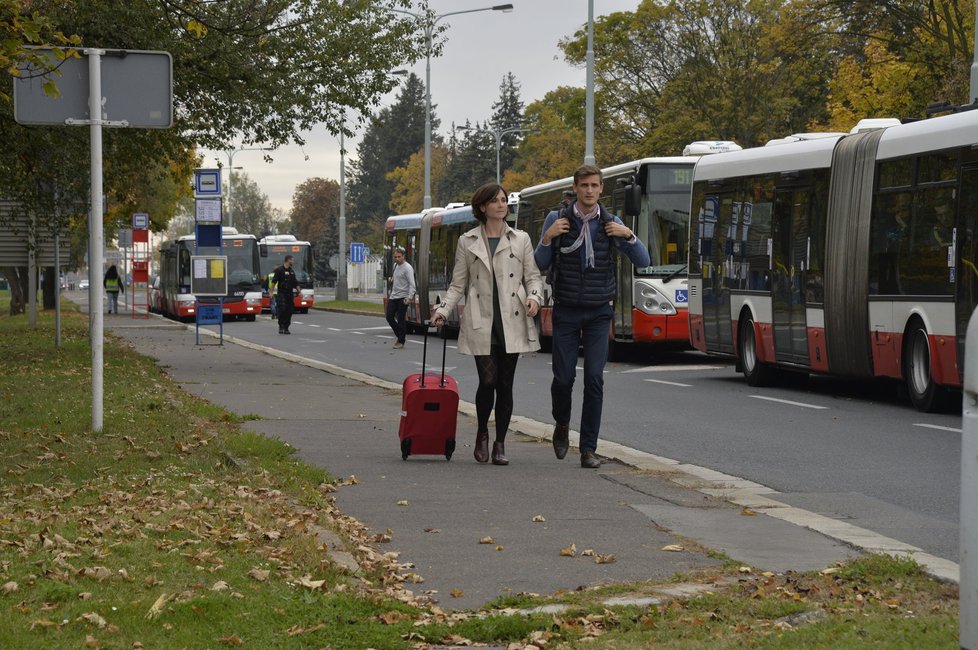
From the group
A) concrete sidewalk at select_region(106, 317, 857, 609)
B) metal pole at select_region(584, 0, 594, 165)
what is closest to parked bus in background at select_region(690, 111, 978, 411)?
concrete sidewalk at select_region(106, 317, 857, 609)

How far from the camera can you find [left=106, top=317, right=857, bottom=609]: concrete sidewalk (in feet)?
23.1

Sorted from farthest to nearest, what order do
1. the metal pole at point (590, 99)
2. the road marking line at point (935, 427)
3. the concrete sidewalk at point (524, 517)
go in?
the metal pole at point (590, 99)
the road marking line at point (935, 427)
the concrete sidewalk at point (524, 517)

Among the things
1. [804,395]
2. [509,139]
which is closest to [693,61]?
[804,395]

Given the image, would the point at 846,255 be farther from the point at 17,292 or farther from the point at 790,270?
the point at 17,292

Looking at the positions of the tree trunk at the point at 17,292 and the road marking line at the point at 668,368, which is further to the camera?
the tree trunk at the point at 17,292

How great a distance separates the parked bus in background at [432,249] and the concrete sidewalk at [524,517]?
2375 cm

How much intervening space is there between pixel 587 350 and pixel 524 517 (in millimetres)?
2602

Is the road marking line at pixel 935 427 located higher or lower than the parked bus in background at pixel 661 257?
lower

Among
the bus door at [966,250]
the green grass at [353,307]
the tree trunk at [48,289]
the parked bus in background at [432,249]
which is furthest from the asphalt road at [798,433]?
the tree trunk at [48,289]

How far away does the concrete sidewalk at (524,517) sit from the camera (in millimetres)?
7043

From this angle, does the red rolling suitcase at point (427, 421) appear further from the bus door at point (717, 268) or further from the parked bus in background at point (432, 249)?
the parked bus in background at point (432, 249)

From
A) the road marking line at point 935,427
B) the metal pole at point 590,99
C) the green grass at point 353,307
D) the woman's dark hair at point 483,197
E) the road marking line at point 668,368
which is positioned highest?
the metal pole at point 590,99

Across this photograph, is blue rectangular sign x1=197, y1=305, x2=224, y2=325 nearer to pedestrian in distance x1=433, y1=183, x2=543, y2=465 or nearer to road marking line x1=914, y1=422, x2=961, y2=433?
road marking line x1=914, y1=422, x2=961, y2=433

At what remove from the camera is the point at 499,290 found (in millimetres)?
11008
